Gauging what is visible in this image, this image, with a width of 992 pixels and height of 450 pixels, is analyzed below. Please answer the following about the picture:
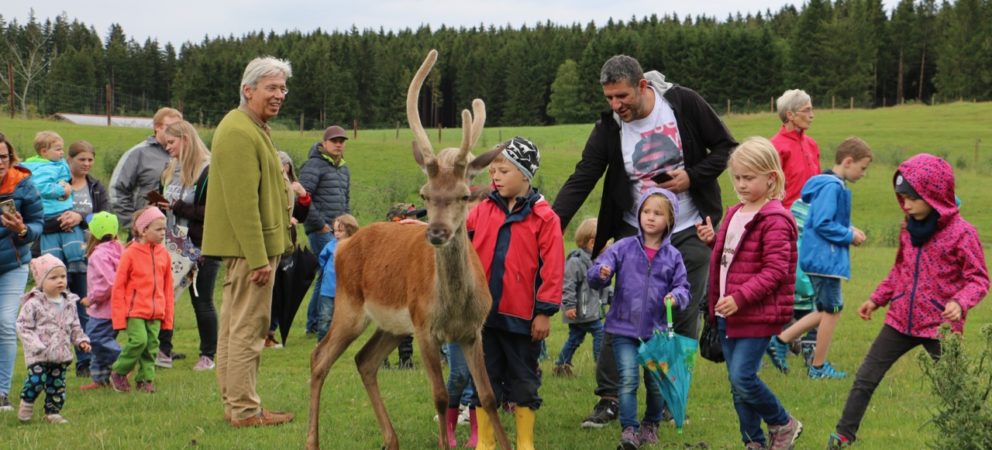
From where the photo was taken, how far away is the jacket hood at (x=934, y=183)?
19.9 feet

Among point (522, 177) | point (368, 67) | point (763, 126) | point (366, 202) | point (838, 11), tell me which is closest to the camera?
point (522, 177)

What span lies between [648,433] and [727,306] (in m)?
1.44

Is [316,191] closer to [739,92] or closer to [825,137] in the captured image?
[825,137]

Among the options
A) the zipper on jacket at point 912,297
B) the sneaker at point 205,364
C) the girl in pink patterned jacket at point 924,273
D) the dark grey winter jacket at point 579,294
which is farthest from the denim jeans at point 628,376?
the sneaker at point 205,364

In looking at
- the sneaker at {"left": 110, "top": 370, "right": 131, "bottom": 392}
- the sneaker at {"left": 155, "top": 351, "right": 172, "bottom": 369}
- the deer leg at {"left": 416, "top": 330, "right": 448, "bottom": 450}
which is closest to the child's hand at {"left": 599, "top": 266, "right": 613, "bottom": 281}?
the deer leg at {"left": 416, "top": 330, "right": 448, "bottom": 450}

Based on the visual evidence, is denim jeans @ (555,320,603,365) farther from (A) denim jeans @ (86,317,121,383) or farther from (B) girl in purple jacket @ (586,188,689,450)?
(A) denim jeans @ (86,317,121,383)

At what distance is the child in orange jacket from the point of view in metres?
9.01

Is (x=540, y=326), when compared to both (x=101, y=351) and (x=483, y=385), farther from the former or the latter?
(x=101, y=351)

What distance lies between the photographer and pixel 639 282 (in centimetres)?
650

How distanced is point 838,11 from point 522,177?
116 m

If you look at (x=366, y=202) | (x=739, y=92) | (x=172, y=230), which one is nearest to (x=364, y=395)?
(x=172, y=230)

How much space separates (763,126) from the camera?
65625 mm

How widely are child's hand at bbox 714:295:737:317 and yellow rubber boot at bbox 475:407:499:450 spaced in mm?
1706

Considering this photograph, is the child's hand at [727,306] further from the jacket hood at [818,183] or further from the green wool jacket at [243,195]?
the jacket hood at [818,183]
